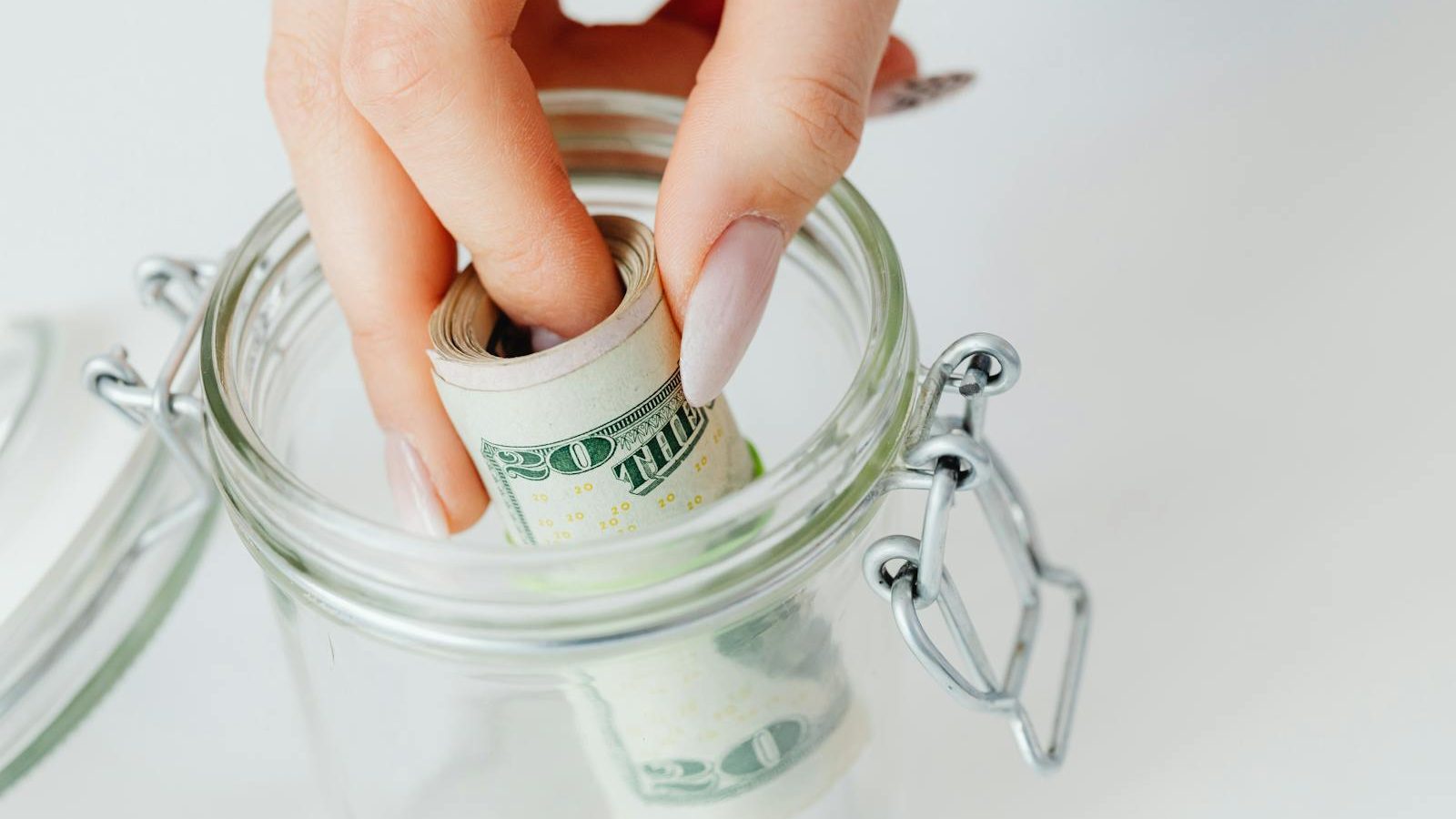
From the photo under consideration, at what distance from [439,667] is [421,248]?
0.13 metres

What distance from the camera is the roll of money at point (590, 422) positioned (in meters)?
0.37

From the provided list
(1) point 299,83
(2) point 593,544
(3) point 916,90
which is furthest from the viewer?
(3) point 916,90

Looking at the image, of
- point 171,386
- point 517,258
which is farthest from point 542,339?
point 171,386

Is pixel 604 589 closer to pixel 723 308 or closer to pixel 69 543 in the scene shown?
pixel 723 308

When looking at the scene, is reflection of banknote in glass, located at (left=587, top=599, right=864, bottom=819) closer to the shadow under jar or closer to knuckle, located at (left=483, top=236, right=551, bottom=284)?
the shadow under jar

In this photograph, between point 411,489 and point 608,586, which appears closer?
point 608,586

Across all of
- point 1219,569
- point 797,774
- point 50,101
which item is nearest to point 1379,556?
point 1219,569

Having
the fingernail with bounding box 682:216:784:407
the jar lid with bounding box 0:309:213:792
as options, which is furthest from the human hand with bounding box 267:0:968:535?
the jar lid with bounding box 0:309:213:792

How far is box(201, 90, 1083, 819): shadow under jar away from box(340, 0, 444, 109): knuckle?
95 mm

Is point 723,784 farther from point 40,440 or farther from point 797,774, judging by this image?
point 40,440

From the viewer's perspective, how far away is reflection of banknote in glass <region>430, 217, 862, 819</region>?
14.6 inches

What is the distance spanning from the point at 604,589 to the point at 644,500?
0.13 feet

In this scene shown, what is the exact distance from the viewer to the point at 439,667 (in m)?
0.42

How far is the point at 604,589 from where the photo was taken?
0.35 metres
